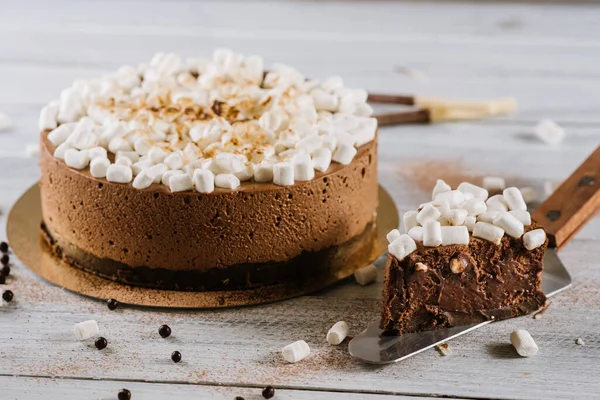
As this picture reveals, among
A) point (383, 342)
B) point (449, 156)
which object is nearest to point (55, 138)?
point (383, 342)

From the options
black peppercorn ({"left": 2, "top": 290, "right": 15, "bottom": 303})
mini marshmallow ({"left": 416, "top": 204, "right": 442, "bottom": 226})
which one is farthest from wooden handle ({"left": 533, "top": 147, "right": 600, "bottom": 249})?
black peppercorn ({"left": 2, "top": 290, "right": 15, "bottom": 303})

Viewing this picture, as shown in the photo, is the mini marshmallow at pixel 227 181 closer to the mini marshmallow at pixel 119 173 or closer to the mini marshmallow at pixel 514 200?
the mini marshmallow at pixel 119 173

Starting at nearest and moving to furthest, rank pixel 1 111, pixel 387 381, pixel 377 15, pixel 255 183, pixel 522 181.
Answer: pixel 387 381 → pixel 255 183 → pixel 522 181 → pixel 1 111 → pixel 377 15

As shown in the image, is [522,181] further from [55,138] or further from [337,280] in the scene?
[55,138]

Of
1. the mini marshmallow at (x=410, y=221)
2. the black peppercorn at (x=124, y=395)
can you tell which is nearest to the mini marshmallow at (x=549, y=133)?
the mini marshmallow at (x=410, y=221)

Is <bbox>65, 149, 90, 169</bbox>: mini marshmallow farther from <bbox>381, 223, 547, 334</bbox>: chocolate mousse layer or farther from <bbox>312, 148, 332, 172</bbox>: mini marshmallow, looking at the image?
<bbox>381, 223, 547, 334</bbox>: chocolate mousse layer
